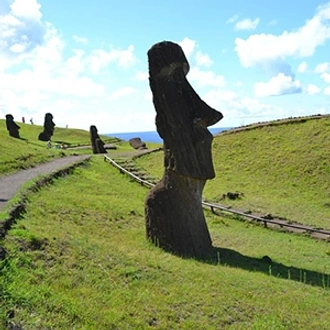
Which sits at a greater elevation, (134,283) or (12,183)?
(12,183)

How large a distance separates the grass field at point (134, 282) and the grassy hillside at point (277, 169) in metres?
7.21

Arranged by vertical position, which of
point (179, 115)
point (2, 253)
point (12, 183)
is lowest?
point (2, 253)

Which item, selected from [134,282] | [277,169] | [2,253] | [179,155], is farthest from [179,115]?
[277,169]

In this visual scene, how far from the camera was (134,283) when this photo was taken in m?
8.02

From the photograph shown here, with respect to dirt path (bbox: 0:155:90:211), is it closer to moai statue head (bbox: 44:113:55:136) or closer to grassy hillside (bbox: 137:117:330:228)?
grassy hillside (bbox: 137:117:330:228)

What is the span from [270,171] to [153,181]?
293 inches

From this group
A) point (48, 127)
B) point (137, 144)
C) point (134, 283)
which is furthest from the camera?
point (48, 127)

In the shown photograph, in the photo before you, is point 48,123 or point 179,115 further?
point 48,123

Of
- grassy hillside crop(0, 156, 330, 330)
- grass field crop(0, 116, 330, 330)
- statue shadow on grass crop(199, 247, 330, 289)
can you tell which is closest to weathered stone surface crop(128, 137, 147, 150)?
grass field crop(0, 116, 330, 330)

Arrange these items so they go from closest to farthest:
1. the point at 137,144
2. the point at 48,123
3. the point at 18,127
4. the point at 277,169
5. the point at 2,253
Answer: the point at 2,253 < the point at 277,169 < the point at 137,144 < the point at 18,127 < the point at 48,123

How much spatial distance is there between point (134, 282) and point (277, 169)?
20.7 meters

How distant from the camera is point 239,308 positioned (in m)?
7.81

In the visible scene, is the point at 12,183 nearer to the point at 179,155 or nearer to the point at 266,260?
the point at 179,155

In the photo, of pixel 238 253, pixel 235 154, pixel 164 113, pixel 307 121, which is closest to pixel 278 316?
pixel 238 253
